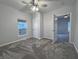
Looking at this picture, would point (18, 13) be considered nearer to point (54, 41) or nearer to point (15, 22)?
point (15, 22)

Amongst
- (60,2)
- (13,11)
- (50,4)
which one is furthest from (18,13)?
(60,2)

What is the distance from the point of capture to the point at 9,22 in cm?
101

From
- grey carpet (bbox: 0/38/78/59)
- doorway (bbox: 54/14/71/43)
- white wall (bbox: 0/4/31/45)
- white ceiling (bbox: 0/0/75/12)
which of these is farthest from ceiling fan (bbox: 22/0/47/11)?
grey carpet (bbox: 0/38/78/59)

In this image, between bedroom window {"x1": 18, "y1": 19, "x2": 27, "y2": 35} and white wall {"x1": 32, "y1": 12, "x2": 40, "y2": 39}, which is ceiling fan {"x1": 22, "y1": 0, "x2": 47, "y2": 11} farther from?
bedroom window {"x1": 18, "y1": 19, "x2": 27, "y2": 35}

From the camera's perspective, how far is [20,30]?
1011 millimetres

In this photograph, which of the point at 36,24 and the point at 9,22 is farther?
the point at 36,24

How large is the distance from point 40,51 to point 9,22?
0.70 metres

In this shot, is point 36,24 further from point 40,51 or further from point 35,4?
point 40,51

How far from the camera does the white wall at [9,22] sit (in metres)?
0.97

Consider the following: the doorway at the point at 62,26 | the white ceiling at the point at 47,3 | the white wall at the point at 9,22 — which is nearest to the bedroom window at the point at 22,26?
the white wall at the point at 9,22

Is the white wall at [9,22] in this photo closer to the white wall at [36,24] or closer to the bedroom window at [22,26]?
the bedroom window at [22,26]

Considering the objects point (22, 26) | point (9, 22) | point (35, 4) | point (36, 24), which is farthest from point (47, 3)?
point (9, 22)

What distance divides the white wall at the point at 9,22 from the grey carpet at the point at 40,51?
279 mm

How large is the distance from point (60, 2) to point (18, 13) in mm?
601
